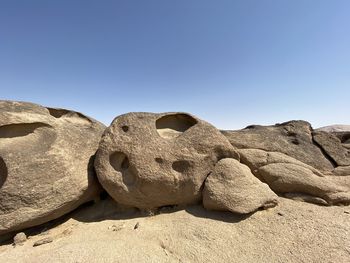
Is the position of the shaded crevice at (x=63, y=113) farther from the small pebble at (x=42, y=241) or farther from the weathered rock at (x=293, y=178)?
the weathered rock at (x=293, y=178)

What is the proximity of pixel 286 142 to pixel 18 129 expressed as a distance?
6211mm

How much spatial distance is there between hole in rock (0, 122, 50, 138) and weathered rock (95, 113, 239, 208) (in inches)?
52.7

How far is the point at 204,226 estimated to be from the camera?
408 cm

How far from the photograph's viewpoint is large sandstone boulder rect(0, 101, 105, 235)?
404 centimetres

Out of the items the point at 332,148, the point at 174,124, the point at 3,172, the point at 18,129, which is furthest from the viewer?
the point at 332,148

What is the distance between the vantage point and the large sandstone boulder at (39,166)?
404cm

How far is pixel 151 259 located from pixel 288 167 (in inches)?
140

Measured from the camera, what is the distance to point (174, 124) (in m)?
5.74

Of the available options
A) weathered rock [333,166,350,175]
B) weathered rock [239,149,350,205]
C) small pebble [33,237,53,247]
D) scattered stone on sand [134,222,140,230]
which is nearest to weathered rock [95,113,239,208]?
scattered stone on sand [134,222,140,230]

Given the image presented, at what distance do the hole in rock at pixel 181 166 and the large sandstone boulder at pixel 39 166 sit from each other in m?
1.69

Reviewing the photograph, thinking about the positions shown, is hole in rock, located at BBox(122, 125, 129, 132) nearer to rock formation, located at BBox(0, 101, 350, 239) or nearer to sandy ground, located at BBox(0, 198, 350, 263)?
rock formation, located at BBox(0, 101, 350, 239)

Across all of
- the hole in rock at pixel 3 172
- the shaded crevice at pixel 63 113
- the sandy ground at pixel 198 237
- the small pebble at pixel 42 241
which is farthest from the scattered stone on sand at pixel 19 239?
the shaded crevice at pixel 63 113

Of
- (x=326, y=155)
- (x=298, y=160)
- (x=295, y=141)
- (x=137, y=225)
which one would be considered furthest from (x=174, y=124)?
(x=326, y=155)

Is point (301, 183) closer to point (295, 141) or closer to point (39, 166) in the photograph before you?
point (295, 141)
